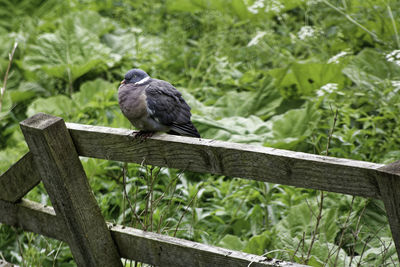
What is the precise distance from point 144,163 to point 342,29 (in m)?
3.20

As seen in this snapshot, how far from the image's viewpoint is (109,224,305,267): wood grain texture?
176 cm

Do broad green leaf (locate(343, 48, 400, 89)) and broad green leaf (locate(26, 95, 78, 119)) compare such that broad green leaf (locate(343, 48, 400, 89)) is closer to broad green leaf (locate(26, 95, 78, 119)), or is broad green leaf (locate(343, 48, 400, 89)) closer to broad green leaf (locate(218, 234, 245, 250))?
broad green leaf (locate(218, 234, 245, 250))

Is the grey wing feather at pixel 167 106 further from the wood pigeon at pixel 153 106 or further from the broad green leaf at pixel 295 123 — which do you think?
the broad green leaf at pixel 295 123

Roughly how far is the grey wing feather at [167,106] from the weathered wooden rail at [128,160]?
1.52ft

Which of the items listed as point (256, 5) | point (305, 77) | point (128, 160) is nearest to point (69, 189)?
point (128, 160)

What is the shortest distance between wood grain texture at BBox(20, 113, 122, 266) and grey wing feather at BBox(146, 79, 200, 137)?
0.54m

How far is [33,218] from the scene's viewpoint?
243cm

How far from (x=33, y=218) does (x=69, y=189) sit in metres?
0.51

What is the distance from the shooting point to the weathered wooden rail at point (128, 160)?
1.54m

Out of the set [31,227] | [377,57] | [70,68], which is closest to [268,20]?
[377,57]

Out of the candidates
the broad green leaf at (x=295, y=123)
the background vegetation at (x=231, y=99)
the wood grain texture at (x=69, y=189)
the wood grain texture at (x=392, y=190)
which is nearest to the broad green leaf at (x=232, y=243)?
the background vegetation at (x=231, y=99)

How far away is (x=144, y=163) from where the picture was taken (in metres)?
2.02

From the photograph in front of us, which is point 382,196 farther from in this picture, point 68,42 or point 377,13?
point 68,42

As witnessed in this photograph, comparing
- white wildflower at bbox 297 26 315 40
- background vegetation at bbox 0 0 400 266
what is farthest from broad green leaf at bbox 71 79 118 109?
white wildflower at bbox 297 26 315 40
